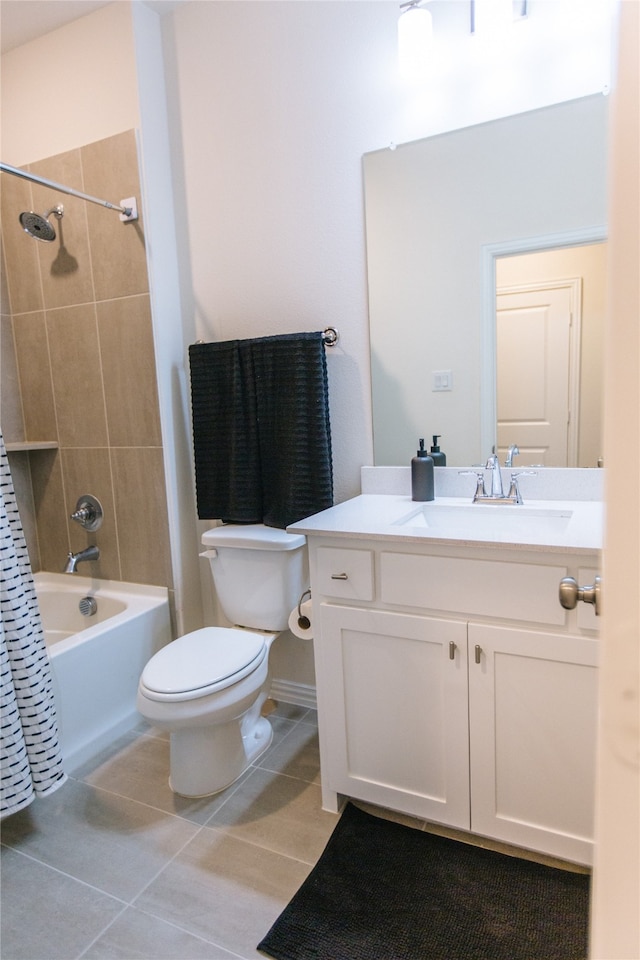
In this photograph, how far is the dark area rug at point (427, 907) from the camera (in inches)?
47.4

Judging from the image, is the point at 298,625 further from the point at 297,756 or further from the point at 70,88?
the point at 70,88

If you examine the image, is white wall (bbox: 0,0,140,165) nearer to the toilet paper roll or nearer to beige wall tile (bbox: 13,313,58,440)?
beige wall tile (bbox: 13,313,58,440)

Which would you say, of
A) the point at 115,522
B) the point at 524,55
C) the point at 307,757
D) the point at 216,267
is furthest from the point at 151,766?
the point at 524,55

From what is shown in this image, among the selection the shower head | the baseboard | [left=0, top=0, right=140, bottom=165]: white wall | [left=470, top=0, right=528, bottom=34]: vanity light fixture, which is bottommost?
the baseboard

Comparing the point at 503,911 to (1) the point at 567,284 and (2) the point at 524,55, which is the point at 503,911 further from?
(2) the point at 524,55

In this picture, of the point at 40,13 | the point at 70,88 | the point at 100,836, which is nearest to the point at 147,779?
the point at 100,836

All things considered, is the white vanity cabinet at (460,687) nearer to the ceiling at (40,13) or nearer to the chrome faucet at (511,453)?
the chrome faucet at (511,453)

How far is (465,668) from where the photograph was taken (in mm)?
1349

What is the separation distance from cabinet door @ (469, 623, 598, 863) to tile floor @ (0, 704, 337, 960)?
0.52 m

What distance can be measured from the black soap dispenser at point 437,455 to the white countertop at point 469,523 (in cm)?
11

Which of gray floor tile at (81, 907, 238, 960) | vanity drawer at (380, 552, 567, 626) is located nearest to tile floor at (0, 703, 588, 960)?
gray floor tile at (81, 907, 238, 960)

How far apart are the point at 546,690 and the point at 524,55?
1.68 metres

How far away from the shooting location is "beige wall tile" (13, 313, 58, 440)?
7.69 ft

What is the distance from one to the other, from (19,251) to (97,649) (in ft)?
Result: 5.49
